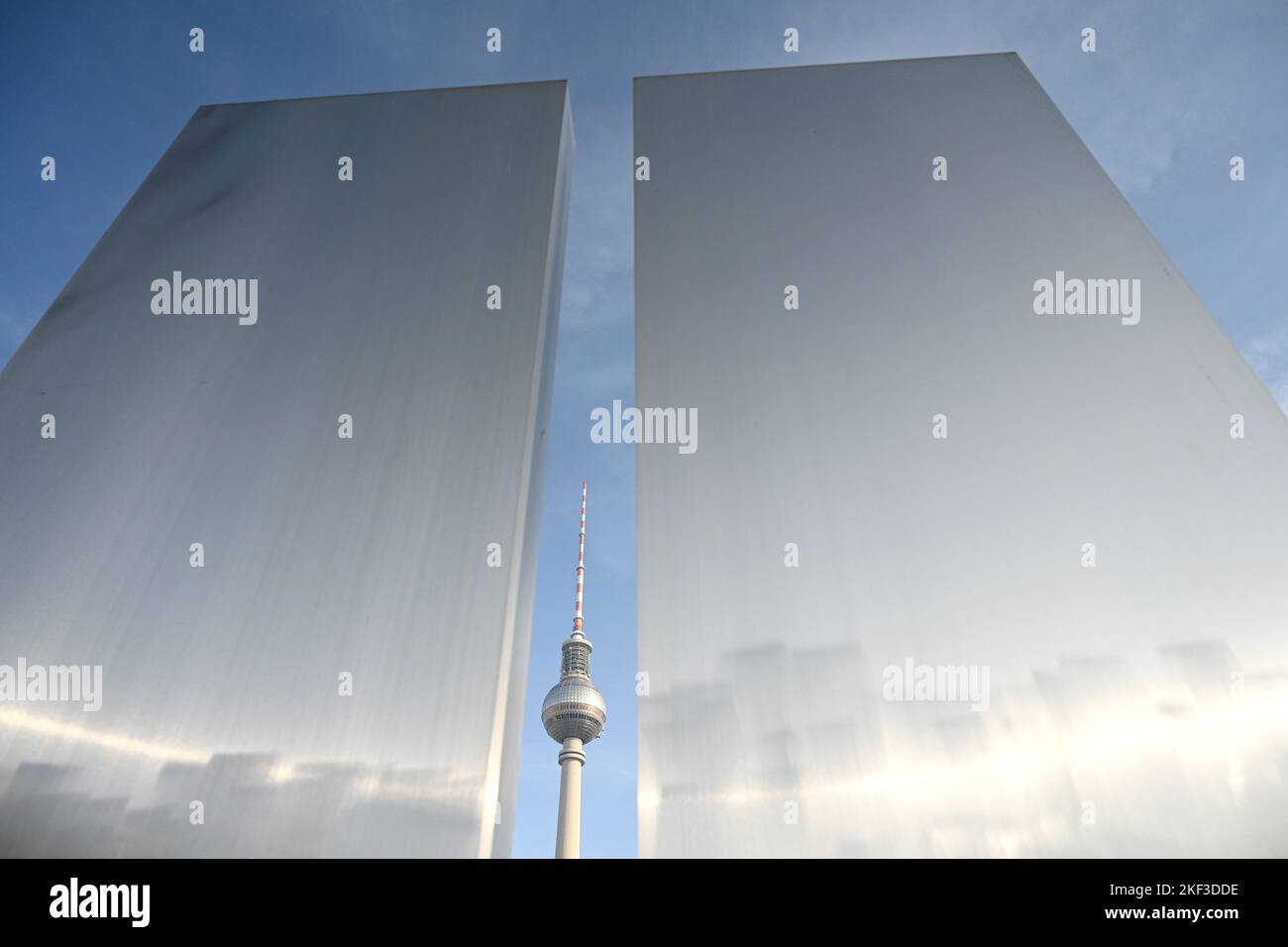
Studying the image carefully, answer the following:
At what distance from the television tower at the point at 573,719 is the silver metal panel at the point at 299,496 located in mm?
17839

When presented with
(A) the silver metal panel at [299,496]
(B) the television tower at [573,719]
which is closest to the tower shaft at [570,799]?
(B) the television tower at [573,719]

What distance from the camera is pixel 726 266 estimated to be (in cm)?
431

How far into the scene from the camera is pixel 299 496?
12.2 feet

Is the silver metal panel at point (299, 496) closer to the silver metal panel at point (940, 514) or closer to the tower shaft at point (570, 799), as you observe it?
the silver metal panel at point (940, 514)

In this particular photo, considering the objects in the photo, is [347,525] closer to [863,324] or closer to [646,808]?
[646,808]

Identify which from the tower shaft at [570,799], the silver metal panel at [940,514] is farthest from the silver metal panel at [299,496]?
the tower shaft at [570,799]

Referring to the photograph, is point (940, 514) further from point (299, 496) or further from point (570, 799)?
point (570, 799)

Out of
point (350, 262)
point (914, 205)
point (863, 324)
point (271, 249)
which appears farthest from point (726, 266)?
point (271, 249)

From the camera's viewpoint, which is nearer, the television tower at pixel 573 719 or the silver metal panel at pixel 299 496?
the silver metal panel at pixel 299 496

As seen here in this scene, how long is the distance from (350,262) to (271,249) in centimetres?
51

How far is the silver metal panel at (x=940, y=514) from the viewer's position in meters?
2.90

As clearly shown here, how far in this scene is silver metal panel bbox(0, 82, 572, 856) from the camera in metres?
3.00

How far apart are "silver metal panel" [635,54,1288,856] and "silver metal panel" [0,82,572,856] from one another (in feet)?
2.16

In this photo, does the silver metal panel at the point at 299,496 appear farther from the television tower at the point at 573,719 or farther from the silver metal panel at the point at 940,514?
the television tower at the point at 573,719
